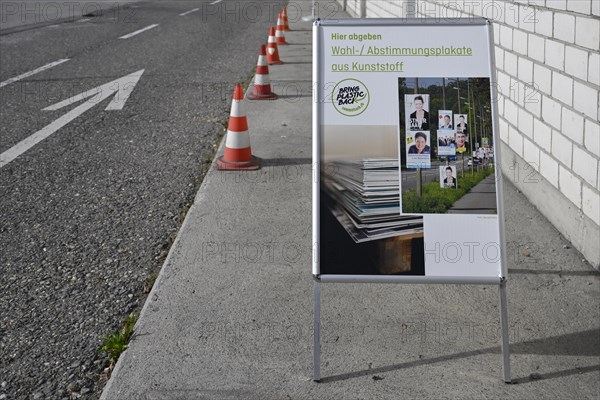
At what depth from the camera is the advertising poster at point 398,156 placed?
3713 mm

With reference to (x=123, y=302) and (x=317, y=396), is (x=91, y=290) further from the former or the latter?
(x=317, y=396)

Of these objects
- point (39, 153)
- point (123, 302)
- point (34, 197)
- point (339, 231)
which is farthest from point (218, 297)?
point (39, 153)

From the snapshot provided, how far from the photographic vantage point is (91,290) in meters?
4.73

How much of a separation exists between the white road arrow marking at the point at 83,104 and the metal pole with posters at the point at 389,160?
4.69 meters

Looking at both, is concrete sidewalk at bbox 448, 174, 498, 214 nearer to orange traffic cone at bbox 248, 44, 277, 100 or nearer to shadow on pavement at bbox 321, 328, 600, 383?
shadow on pavement at bbox 321, 328, 600, 383

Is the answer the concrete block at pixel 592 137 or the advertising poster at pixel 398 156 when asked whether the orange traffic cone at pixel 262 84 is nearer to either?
the concrete block at pixel 592 137

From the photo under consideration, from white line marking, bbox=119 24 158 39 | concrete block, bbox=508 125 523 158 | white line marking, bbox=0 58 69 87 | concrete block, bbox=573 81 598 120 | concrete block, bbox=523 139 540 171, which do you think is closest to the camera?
concrete block, bbox=573 81 598 120

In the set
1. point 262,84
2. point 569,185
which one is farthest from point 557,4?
point 262,84

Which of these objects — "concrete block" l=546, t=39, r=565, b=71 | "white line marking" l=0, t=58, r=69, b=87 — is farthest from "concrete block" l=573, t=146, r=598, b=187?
"white line marking" l=0, t=58, r=69, b=87

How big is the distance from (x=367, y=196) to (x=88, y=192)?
3.54 meters

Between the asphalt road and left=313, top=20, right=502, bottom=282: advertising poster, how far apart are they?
1430 millimetres

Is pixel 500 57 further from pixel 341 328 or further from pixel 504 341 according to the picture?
pixel 504 341

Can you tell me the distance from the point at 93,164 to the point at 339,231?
4.30 m

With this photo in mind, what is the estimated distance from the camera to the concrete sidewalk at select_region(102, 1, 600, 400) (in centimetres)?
362
